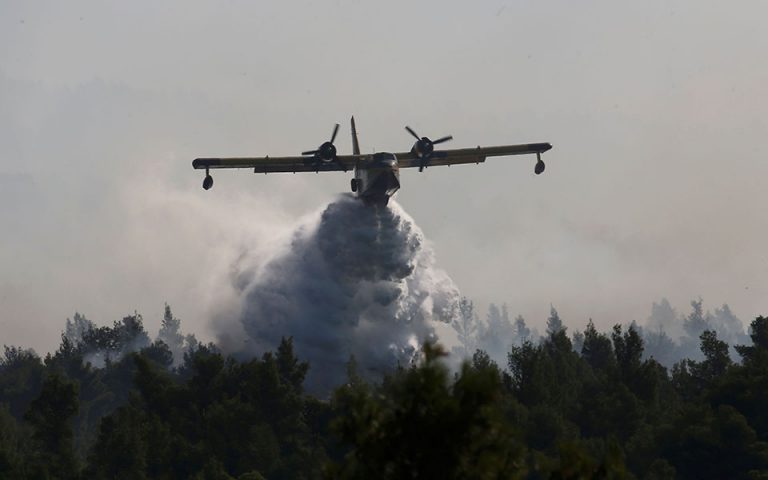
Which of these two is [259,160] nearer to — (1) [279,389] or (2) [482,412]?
(1) [279,389]

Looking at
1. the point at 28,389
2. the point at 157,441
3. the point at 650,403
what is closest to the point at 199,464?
the point at 157,441

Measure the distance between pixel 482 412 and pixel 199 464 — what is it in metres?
54.4

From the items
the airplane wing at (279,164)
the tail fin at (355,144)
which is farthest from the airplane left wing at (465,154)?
the tail fin at (355,144)

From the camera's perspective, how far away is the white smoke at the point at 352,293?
287 ft

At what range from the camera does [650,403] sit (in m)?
77.6

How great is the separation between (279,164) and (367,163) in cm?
690

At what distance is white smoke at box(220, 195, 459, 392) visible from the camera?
87375mm

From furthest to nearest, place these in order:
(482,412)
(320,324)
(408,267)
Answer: (320,324), (408,267), (482,412)

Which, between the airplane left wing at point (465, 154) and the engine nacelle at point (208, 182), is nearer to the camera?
the engine nacelle at point (208, 182)

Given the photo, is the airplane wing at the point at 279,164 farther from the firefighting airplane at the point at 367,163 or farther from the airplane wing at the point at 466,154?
the airplane wing at the point at 466,154

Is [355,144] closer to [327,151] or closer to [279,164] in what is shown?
[279,164]

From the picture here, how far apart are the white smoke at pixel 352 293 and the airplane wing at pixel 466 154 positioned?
7577 millimetres

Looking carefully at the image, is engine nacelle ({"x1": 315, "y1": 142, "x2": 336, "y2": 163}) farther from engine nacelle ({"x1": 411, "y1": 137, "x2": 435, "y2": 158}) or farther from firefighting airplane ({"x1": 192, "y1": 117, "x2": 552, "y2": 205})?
engine nacelle ({"x1": 411, "y1": 137, "x2": 435, "y2": 158})

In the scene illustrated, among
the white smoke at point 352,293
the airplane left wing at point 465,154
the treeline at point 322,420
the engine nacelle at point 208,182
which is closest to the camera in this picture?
the treeline at point 322,420
